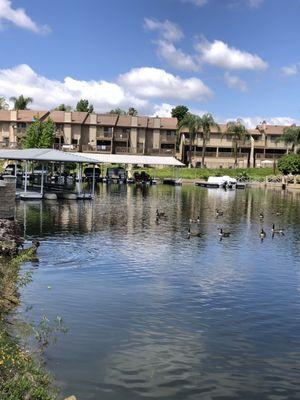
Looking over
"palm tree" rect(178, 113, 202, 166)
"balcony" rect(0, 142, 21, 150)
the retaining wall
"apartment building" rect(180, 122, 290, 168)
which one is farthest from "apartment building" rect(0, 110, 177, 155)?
the retaining wall

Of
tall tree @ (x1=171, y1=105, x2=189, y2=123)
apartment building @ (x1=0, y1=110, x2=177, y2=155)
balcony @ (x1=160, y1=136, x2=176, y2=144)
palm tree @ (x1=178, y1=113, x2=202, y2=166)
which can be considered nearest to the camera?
apartment building @ (x1=0, y1=110, x2=177, y2=155)

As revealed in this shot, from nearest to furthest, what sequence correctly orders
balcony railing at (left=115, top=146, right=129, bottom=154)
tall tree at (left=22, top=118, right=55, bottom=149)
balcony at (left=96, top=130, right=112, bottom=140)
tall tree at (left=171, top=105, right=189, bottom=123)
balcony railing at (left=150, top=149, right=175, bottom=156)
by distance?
tall tree at (left=22, top=118, right=55, bottom=149) → balcony railing at (left=115, top=146, right=129, bottom=154) → balcony at (left=96, top=130, right=112, bottom=140) → balcony railing at (left=150, top=149, right=175, bottom=156) → tall tree at (left=171, top=105, right=189, bottom=123)

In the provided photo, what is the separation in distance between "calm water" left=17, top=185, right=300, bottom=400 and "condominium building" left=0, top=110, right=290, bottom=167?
8846 centimetres

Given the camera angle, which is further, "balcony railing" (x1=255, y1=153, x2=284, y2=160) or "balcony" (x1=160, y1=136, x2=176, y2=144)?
"balcony railing" (x1=255, y1=153, x2=284, y2=160)

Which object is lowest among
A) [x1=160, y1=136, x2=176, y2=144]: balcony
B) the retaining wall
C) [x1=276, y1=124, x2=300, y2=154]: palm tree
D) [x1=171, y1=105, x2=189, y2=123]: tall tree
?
the retaining wall

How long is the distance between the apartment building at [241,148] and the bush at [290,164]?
1600 centimetres

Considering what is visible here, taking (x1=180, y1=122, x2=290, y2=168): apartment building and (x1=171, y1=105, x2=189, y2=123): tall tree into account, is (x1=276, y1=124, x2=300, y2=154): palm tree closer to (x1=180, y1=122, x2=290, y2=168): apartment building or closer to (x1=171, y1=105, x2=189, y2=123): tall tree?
(x1=180, y1=122, x2=290, y2=168): apartment building

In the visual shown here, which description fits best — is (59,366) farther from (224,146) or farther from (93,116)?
(224,146)

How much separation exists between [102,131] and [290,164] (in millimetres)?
44433

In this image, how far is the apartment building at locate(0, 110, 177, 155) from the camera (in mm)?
122562

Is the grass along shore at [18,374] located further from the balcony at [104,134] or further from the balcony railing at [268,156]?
the balcony railing at [268,156]

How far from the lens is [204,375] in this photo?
13.0 metres

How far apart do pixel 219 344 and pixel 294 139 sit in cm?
11504

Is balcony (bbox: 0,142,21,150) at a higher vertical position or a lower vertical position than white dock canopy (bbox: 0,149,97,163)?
higher
